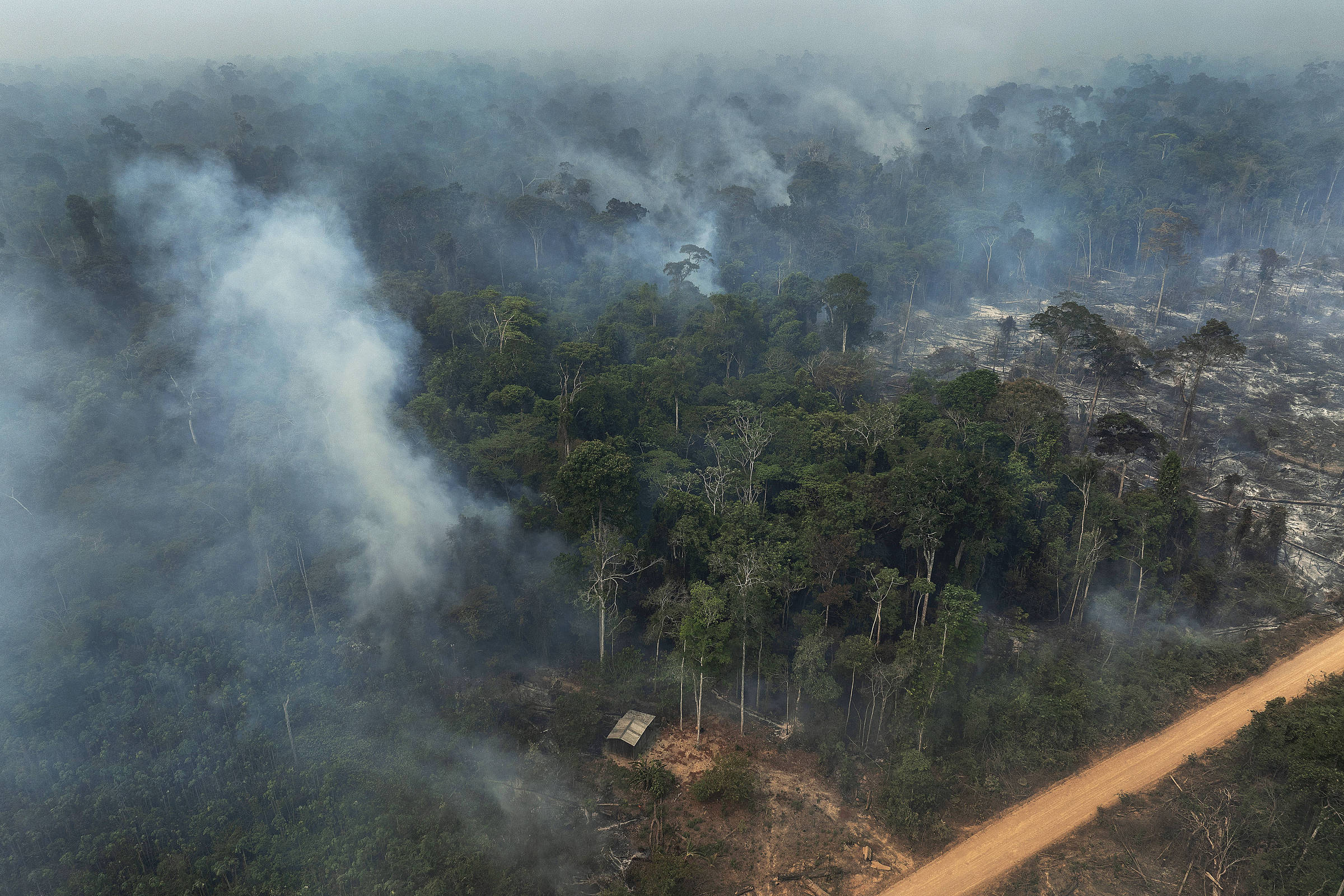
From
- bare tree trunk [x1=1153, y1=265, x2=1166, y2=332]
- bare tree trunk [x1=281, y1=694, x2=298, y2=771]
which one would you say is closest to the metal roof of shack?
bare tree trunk [x1=281, y1=694, x2=298, y2=771]

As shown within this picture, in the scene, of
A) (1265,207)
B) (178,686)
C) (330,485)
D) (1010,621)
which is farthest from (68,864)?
(1265,207)

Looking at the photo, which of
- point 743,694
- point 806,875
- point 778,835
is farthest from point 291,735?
point 806,875

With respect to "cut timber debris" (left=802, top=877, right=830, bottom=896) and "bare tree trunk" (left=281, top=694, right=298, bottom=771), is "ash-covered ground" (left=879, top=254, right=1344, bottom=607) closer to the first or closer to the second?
"cut timber debris" (left=802, top=877, right=830, bottom=896)

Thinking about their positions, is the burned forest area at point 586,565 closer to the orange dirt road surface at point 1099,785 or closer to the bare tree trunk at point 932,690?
the bare tree trunk at point 932,690

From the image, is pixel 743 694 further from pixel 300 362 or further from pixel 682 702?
pixel 300 362

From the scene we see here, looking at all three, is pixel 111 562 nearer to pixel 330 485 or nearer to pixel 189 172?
pixel 330 485

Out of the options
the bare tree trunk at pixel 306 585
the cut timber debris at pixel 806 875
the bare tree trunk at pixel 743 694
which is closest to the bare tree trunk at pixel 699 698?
the bare tree trunk at pixel 743 694
